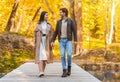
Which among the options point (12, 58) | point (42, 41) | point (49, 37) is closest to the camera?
point (42, 41)

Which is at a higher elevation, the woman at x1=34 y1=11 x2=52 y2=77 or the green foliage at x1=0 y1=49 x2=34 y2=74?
the woman at x1=34 y1=11 x2=52 y2=77

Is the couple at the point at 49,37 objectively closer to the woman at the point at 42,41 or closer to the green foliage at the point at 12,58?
the woman at the point at 42,41

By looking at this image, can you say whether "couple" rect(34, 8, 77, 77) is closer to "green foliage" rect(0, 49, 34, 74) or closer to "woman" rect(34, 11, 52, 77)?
"woman" rect(34, 11, 52, 77)

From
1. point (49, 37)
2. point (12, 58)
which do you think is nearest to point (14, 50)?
point (12, 58)

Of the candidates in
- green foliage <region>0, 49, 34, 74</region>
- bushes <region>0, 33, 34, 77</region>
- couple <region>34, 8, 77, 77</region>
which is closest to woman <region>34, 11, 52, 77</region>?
couple <region>34, 8, 77, 77</region>

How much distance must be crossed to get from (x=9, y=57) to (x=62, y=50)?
14353 mm

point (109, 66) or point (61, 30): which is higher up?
point (61, 30)

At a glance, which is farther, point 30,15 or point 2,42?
point 30,15

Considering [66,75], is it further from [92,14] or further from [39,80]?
[92,14]

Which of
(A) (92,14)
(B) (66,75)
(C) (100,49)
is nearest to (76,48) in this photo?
(C) (100,49)

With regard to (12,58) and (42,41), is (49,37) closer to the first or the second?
(42,41)

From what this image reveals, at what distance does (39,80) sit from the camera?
44.0 feet

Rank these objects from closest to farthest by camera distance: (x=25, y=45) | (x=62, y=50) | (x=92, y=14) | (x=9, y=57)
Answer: (x=62, y=50), (x=9, y=57), (x=25, y=45), (x=92, y=14)

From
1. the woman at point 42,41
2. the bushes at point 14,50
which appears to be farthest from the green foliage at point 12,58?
the woman at point 42,41
